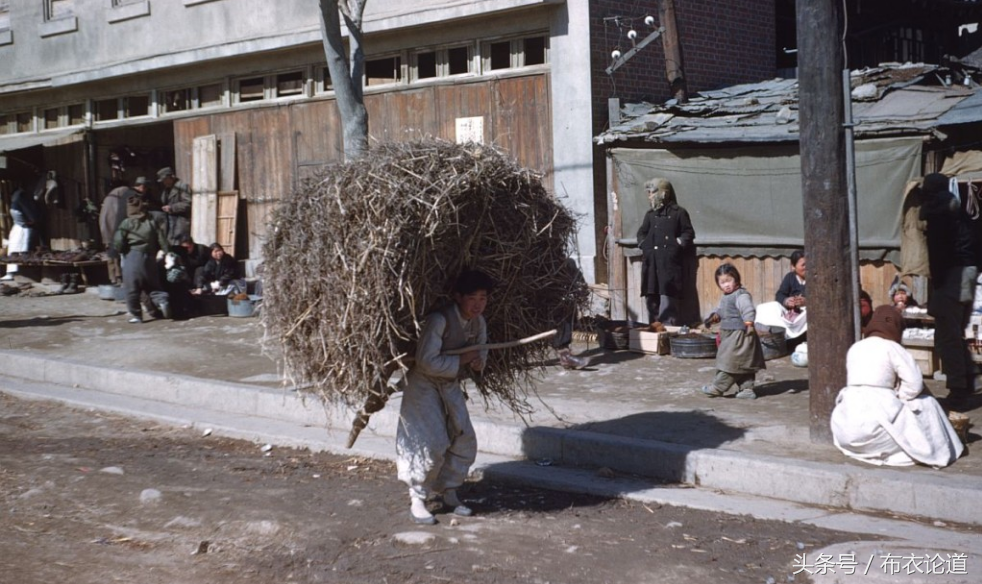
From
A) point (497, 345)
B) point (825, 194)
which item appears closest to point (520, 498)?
point (497, 345)

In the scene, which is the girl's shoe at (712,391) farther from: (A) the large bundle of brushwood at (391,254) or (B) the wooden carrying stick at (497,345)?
(B) the wooden carrying stick at (497,345)

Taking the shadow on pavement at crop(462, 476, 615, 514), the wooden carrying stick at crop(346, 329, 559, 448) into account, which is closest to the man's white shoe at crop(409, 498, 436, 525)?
the shadow on pavement at crop(462, 476, 615, 514)

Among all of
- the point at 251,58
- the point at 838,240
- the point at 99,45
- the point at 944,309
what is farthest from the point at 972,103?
the point at 99,45

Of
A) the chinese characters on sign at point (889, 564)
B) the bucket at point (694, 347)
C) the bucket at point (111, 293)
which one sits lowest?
the chinese characters on sign at point (889, 564)

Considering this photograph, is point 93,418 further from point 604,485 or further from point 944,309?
point 944,309

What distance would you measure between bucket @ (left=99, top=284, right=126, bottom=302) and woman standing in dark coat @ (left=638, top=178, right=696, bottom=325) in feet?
29.6

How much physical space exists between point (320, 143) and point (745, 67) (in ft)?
22.3

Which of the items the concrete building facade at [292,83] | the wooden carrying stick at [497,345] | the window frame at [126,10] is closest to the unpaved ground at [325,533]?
the wooden carrying stick at [497,345]

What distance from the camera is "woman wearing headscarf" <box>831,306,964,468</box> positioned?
6445mm

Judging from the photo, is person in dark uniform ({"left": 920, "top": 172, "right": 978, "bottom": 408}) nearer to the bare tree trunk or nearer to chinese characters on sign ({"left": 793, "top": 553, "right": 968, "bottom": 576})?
chinese characters on sign ({"left": 793, "top": 553, "right": 968, "bottom": 576})

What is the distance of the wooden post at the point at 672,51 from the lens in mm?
13945

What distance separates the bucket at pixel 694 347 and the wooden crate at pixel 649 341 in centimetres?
23

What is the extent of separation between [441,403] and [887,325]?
3.01 metres

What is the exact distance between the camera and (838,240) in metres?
6.91
